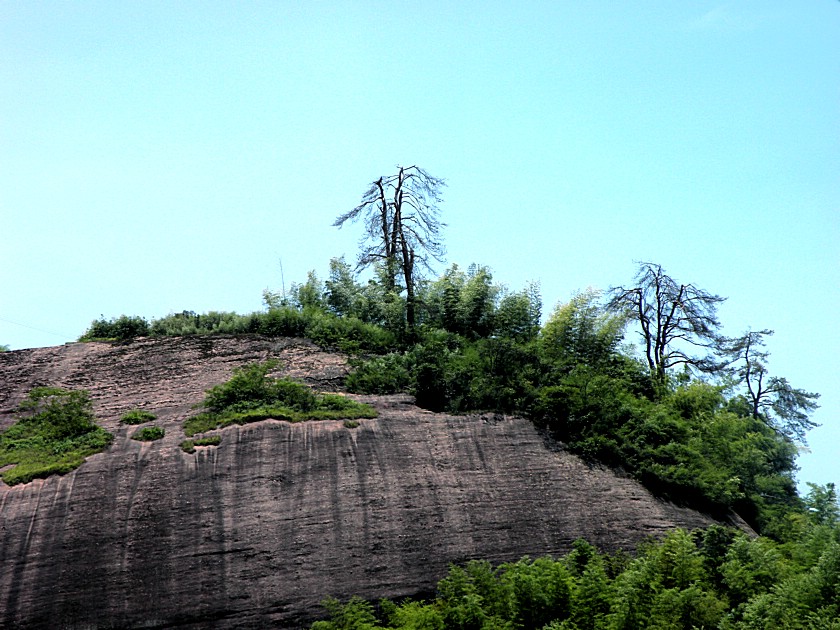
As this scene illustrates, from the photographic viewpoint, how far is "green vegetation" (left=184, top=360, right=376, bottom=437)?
18875 millimetres

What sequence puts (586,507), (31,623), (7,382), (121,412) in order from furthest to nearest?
1. (7,382)
2. (121,412)
3. (586,507)
4. (31,623)

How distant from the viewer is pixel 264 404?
63.9 ft

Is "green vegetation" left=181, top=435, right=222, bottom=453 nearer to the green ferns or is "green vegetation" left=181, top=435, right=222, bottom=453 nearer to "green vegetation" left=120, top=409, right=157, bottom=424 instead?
"green vegetation" left=120, top=409, right=157, bottom=424

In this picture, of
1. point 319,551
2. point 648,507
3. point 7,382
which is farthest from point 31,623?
point 648,507

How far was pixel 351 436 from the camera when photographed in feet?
61.4

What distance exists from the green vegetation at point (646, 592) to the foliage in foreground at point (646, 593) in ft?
0.05

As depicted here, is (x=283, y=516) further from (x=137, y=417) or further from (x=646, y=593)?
(x=646, y=593)

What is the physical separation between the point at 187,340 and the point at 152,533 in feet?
28.7

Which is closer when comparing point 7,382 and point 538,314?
point 7,382

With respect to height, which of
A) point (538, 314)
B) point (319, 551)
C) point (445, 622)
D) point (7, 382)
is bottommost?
point (445, 622)

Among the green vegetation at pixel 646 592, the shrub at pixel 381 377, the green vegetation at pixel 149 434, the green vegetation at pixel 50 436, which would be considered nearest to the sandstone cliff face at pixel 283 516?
the green vegetation at pixel 149 434

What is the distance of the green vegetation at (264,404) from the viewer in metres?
18.9

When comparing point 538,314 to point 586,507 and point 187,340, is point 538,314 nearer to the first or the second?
point 586,507

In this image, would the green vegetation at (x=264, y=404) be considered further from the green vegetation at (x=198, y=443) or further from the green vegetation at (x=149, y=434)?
the green vegetation at (x=149, y=434)
